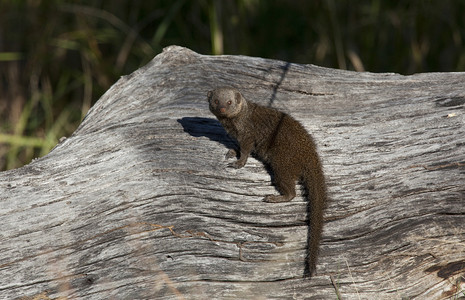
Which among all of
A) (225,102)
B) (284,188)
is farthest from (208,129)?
(284,188)

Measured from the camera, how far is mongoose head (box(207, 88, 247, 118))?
3.77 metres

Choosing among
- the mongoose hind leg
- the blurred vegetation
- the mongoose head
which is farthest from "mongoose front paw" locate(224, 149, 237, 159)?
the blurred vegetation

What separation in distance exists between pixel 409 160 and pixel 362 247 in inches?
28.5

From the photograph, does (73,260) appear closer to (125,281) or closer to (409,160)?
(125,281)

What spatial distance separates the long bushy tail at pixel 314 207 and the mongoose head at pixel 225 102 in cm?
72

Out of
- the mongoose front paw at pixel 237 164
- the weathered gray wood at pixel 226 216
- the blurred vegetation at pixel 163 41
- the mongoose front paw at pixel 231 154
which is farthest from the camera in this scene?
the blurred vegetation at pixel 163 41

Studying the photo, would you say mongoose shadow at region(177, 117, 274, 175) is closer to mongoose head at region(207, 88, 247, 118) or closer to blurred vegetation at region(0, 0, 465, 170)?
mongoose head at region(207, 88, 247, 118)

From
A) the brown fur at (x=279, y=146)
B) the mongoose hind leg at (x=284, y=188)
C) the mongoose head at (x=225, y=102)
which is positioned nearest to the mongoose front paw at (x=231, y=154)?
the brown fur at (x=279, y=146)

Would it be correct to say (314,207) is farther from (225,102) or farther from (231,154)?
(225,102)

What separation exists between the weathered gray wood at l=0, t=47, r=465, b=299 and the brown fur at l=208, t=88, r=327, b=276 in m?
0.09

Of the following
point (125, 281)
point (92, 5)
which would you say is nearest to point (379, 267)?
point (125, 281)

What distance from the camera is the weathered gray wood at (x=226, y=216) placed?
9.89 feet

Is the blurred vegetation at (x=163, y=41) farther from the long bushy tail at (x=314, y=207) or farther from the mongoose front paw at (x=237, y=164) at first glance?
the long bushy tail at (x=314, y=207)

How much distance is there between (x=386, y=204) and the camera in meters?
3.29
